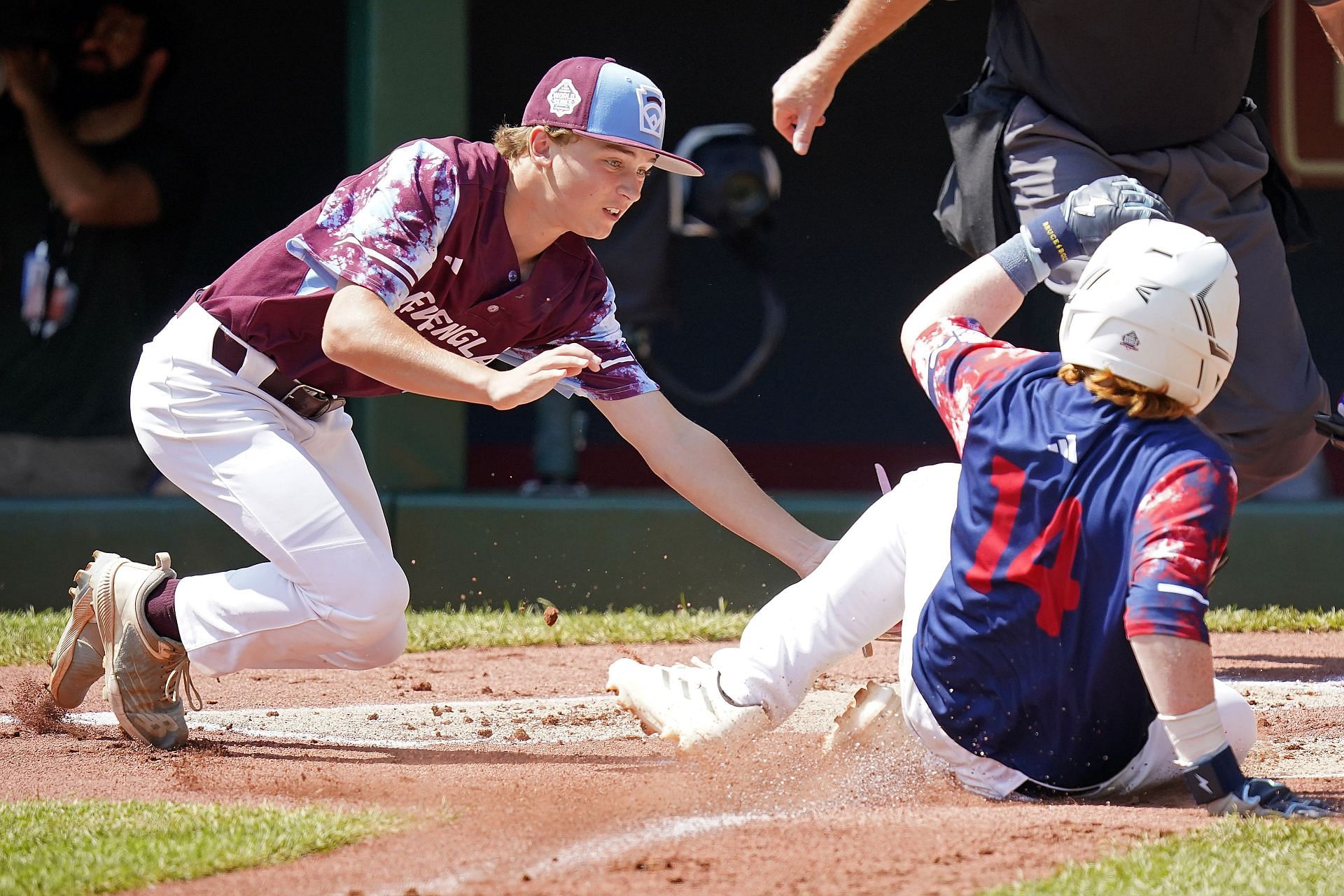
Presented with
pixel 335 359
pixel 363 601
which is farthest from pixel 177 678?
pixel 335 359

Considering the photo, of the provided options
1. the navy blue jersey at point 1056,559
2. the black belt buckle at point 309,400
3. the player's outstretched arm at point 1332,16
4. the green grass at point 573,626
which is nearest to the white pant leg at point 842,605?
the navy blue jersey at point 1056,559

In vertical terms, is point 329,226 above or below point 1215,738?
above

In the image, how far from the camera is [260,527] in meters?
3.29

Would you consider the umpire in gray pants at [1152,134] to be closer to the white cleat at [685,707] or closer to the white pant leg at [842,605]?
the white pant leg at [842,605]

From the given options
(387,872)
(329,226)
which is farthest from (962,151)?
(387,872)

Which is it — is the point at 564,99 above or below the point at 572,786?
above

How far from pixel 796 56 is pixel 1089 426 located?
6.25 m

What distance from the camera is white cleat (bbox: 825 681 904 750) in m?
2.91

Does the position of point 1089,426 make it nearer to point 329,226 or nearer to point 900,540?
point 900,540

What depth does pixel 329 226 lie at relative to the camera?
330cm

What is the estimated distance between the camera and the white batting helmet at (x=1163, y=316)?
7.73 feet

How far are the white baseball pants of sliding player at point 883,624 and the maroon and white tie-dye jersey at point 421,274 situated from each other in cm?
100

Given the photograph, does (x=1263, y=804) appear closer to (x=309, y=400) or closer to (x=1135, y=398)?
(x=1135, y=398)

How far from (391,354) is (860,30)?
4.33 feet
